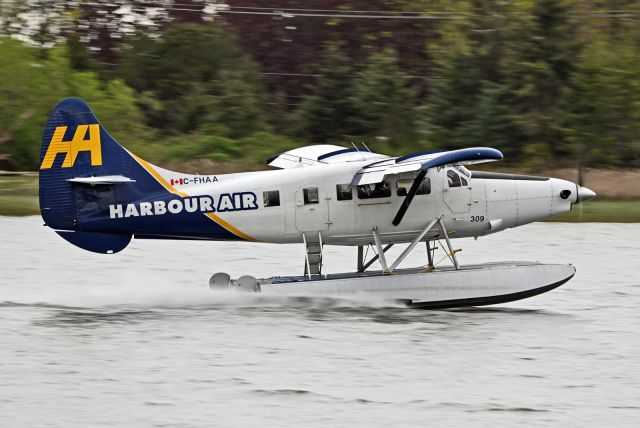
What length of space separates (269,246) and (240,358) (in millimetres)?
12105

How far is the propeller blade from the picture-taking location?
17.1 metres

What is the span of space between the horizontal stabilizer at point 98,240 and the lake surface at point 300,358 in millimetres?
1021

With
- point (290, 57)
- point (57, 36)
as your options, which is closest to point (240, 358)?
point (57, 36)

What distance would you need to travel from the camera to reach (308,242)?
1761 cm

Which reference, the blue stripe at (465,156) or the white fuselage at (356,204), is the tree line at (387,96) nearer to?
the white fuselage at (356,204)

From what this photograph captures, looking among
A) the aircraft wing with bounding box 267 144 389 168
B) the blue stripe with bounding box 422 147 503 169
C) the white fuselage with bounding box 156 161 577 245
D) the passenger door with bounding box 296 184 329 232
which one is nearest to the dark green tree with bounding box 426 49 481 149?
the aircraft wing with bounding box 267 144 389 168

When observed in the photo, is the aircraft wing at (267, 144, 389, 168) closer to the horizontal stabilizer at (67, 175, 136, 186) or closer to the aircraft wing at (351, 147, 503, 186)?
the aircraft wing at (351, 147, 503, 186)

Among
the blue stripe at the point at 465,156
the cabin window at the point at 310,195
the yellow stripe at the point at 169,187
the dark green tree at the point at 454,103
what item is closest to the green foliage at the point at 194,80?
the dark green tree at the point at 454,103

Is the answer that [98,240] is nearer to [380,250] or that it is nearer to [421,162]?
[380,250]

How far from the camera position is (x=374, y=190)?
17.4m

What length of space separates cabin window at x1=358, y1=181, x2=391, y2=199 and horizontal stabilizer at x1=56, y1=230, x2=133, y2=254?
11.7 ft

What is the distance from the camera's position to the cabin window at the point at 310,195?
56.7 ft

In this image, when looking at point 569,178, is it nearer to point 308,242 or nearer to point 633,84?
point 633,84

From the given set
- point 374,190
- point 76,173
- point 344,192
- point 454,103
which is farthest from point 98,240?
point 454,103
